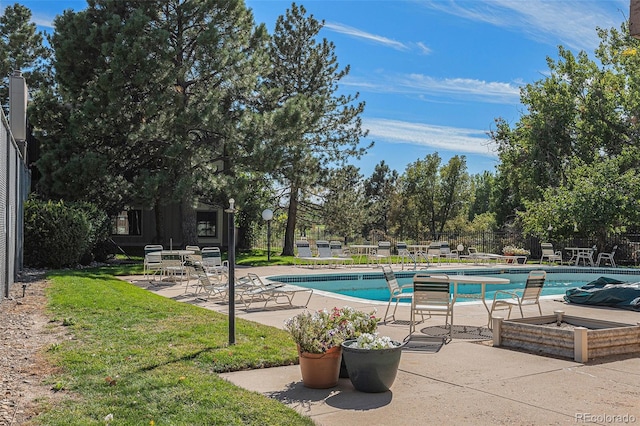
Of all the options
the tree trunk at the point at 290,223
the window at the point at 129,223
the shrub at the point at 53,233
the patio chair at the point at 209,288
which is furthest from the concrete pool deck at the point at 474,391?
the window at the point at 129,223

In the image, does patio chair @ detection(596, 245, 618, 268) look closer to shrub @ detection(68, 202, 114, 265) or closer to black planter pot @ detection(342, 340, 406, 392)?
shrub @ detection(68, 202, 114, 265)

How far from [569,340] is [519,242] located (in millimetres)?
23888

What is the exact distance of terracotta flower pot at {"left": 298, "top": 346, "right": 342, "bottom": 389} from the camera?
516 centimetres

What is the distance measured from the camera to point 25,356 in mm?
6285

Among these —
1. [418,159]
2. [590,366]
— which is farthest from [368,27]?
[418,159]

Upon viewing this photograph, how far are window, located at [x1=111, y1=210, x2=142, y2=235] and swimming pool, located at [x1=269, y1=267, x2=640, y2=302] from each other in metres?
13.9

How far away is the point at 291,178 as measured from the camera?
23.7m

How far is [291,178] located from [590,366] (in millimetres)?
18300

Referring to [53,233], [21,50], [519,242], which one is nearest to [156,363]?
[53,233]

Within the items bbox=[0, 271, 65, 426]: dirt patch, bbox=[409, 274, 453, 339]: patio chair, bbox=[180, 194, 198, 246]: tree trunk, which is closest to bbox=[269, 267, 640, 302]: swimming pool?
bbox=[409, 274, 453, 339]: patio chair

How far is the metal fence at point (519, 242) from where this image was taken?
25.2 m

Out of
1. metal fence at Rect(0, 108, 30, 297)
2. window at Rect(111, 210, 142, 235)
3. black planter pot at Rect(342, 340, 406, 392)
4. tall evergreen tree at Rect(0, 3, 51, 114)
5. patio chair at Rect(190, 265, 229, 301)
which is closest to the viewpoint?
black planter pot at Rect(342, 340, 406, 392)

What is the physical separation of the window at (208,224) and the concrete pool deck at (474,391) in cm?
2324

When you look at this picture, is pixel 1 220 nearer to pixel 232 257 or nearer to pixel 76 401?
pixel 232 257
